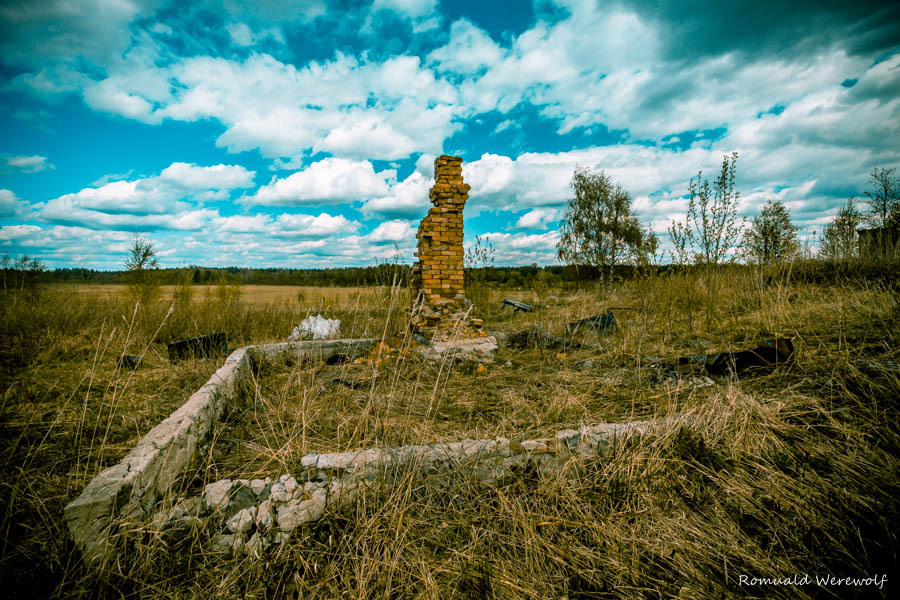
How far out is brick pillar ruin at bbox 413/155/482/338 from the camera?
632 centimetres

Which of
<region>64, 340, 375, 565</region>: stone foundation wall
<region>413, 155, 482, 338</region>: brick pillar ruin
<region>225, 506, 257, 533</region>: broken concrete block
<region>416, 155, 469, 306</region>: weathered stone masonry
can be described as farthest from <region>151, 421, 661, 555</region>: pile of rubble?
<region>416, 155, 469, 306</region>: weathered stone masonry

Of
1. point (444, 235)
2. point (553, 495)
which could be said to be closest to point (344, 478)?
point (553, 495)

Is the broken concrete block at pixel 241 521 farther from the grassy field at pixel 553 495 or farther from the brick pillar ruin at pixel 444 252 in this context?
the brick pillar ruin at pixel 444 252

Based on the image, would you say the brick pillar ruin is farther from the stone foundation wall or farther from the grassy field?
the stone foundation wall

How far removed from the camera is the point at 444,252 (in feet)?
21.0

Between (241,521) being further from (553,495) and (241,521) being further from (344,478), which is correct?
(553,495)

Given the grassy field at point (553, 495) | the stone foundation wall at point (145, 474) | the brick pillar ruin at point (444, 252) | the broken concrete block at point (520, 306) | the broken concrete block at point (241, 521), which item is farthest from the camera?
the broken concrete block at point (520, 306)

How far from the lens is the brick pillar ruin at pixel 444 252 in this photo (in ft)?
20.7

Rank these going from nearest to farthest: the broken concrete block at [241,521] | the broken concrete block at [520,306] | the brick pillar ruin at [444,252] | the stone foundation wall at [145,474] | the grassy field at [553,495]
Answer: the grassy field at [553,495] < the stone foundation wall at [145,474] < the broken concrete block at [241,521] < the brick pillar ruin at [444,252] < the broken concrete block at [520,306]

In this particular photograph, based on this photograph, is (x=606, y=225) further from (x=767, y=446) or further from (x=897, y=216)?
(x=767, y=446)

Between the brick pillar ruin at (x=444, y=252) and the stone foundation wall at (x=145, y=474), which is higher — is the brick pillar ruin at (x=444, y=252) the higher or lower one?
the higher one

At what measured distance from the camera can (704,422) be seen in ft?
8.80

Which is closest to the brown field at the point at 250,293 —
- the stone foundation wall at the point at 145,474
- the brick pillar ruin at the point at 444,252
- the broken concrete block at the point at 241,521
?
the brick pillar ruin at the point at 444,252

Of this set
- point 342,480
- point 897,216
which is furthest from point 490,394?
point 897,216
